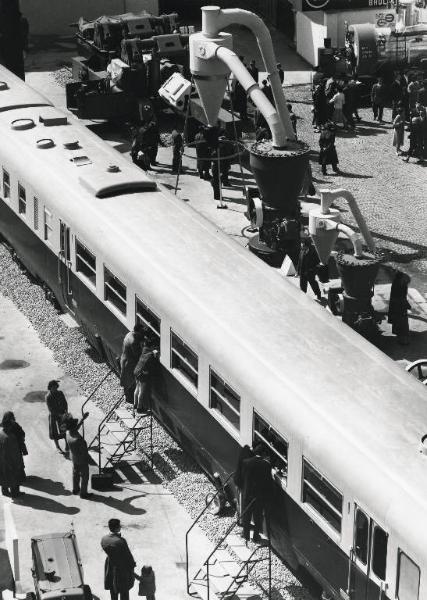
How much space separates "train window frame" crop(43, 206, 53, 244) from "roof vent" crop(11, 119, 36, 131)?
2.73 m

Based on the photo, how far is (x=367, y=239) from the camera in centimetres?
2362

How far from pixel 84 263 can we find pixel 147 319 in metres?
2.77

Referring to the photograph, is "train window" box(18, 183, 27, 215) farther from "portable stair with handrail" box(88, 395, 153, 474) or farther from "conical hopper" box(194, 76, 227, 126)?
"portable stair with handrail" box(88, 395, 153, 474)

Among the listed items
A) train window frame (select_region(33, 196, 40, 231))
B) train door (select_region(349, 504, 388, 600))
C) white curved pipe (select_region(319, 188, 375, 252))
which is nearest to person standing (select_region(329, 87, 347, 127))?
white curved pipe (select_region(319, 188, 375, 252))

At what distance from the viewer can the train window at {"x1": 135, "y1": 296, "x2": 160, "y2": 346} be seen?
62.7 feet

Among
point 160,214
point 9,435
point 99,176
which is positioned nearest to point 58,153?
point 99,176

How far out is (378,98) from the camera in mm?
35938

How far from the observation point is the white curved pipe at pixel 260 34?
25219 mm

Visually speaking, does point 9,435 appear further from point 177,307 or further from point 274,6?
point 274,6

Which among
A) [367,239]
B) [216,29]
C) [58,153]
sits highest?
[216,29]

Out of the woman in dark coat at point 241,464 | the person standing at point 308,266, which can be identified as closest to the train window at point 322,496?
the woman in dark coat at point 241,464

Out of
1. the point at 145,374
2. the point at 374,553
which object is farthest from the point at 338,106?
the point at 374,553

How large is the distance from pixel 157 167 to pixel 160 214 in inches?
465

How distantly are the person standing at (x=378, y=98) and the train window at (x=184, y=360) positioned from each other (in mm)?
18691
